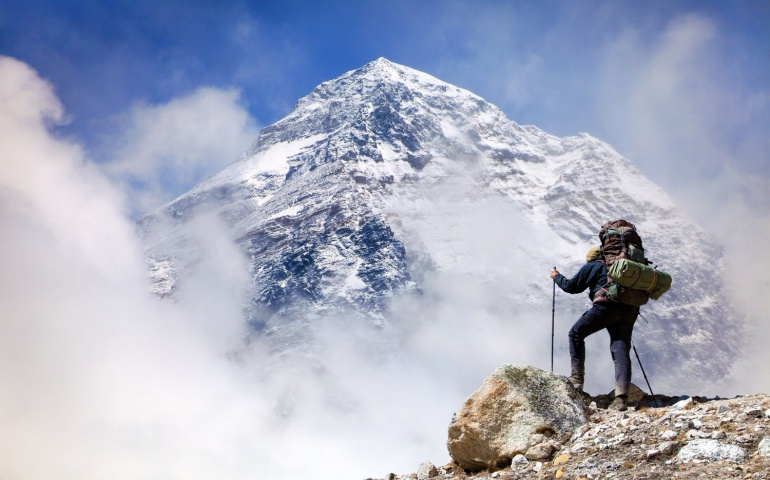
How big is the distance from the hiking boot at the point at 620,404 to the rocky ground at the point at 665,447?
563 millimetres

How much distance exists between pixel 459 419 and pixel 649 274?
3.82m

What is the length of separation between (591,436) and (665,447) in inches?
54.6

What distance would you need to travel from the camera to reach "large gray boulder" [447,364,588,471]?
30.7 feet

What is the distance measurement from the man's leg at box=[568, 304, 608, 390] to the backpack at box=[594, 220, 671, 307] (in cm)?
24

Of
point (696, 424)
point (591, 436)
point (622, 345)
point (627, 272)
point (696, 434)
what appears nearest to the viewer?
point (696, 434)

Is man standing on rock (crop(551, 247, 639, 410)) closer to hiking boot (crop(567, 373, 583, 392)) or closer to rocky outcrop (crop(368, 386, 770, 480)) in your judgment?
hiking boot (crop(567, 373, 583, 392))

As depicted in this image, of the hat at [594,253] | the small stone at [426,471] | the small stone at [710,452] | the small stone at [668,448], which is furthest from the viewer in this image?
the hat at [594,253]

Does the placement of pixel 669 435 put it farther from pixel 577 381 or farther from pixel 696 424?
pixel 577 381

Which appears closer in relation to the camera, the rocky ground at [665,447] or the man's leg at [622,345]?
the rocky ground at [665,447]

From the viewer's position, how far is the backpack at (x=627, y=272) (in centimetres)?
1009

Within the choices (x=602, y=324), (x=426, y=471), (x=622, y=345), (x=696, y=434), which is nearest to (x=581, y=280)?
(x=602, y=324)

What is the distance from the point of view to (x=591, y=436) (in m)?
8.67

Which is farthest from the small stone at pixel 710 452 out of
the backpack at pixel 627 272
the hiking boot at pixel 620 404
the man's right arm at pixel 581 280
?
the man's right arm at pixel 581 280

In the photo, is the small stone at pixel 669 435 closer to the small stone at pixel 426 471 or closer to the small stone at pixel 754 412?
the small stone at pixel 754 412
